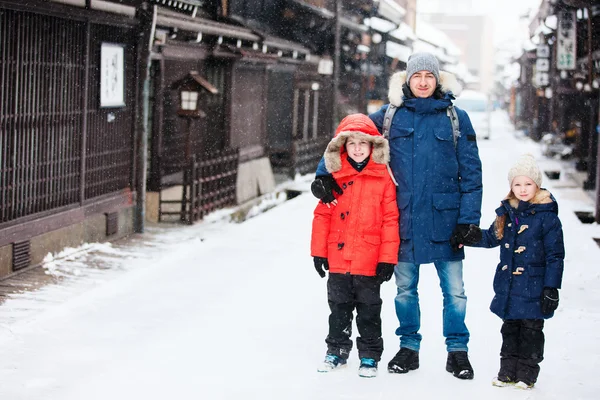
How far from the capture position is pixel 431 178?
635 centimetres

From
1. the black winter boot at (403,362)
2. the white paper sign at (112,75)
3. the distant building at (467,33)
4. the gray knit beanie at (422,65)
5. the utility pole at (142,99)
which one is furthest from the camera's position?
the distant building at (467,33)

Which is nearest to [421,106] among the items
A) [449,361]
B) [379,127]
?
[379,127]

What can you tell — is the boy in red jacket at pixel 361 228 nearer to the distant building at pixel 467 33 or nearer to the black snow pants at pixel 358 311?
the black snow pants at pixel 358 311

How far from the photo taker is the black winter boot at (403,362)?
6.56 m

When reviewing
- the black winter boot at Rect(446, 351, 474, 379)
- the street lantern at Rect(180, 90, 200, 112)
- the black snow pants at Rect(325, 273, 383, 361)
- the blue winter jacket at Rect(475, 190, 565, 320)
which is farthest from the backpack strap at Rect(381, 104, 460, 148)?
the street lantern at Rect(180, 90, 200, 112)

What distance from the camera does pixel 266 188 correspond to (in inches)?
862

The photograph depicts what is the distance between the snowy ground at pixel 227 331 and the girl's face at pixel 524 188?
1252mm

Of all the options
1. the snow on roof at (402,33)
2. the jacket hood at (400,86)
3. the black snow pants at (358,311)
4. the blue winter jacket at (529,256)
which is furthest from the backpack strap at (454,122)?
the snow on roof at (402,33)

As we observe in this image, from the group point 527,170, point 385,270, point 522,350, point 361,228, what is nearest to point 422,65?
point 527,170

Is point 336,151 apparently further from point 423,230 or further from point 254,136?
point 254,136

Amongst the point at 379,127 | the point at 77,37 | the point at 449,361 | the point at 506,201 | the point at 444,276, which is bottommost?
the point at 449,361

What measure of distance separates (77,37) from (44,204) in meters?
2.25

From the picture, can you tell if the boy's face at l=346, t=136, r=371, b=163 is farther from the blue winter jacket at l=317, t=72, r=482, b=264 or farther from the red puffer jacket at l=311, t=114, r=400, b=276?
the blue winter jacket at l=317, t=72, r=482, b=264

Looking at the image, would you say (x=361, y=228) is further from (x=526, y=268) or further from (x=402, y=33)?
(x=402, y=33)
